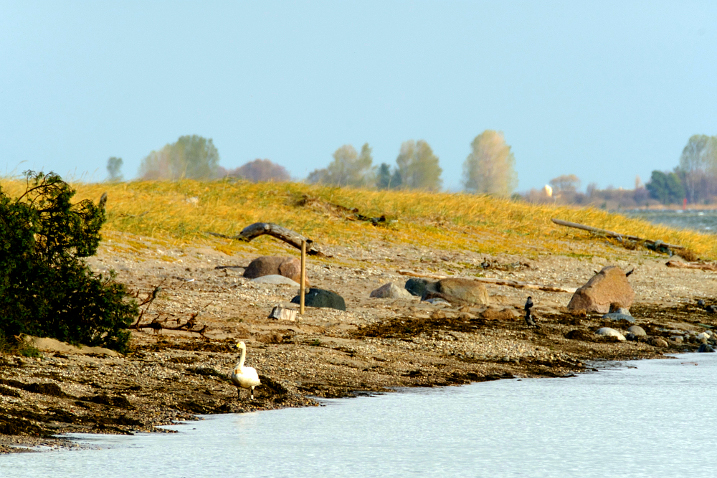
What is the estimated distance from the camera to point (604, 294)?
1274 cm

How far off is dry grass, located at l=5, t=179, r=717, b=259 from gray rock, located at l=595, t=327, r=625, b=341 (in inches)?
290

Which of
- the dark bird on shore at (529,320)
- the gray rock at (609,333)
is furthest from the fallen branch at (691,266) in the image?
the dark bird on shore at (529,320)

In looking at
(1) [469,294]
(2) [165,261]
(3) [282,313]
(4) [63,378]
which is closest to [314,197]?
(2) [165,261]

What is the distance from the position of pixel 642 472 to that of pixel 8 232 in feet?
17.9

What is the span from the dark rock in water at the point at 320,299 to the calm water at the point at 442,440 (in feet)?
11.9

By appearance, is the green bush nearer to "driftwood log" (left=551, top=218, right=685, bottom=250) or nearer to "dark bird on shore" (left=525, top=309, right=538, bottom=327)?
"dark bird on shore" (left=525, top=309, right=538, bottom=327)

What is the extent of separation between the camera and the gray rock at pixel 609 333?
10.5 m

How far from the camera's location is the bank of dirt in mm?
5641

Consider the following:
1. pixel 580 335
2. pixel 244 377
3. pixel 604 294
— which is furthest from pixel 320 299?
pixel 604 294

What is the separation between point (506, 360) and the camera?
8.73 metres

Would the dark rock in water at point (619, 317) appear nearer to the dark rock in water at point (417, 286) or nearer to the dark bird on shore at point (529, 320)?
the dark bird on shore at point (529, 320)

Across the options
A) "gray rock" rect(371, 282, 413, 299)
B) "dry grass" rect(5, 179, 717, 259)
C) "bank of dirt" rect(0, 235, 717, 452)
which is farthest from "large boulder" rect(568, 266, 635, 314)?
"dry grass" rect(5, 179, 717, 259)

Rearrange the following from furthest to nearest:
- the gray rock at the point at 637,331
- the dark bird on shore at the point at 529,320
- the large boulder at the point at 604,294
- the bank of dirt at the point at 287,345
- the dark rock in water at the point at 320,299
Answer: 1. the large boulder at the point at 604,294
2. the dark bird on shore at the point at 529,320
3. the gray rock at the point at 637,331
4. the dark rock in water at the point at 320,299
5. the bank of dirt at the point at 287,345

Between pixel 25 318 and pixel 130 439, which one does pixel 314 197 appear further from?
pixel 130 439
